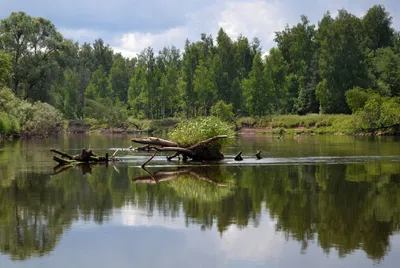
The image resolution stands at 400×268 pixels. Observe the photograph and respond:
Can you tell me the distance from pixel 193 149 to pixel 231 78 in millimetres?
90743

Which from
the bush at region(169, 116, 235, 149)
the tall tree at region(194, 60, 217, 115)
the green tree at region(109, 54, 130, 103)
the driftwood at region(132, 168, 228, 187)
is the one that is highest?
the green tree at region(109, 54, 130, 103)

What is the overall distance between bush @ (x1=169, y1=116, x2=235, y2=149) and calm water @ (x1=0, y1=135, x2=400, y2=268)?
7153 mm

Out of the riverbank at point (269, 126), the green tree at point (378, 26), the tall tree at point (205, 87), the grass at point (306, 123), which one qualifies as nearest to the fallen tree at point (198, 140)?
the riverbank at point (269, 126)

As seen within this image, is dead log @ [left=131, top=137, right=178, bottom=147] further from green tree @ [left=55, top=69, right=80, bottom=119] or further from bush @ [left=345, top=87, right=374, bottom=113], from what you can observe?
green tree @ [left=55, top=69, right=80, bottom=119]

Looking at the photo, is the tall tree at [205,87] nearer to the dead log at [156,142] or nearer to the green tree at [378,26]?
the green tree at [378,26]

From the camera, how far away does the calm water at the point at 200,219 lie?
14656 mm

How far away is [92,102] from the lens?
136 m

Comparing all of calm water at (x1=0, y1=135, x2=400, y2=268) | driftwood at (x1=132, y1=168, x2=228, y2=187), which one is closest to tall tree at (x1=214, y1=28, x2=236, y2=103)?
driftwood at (x1=132, y1=168, x2=228, y2=187)

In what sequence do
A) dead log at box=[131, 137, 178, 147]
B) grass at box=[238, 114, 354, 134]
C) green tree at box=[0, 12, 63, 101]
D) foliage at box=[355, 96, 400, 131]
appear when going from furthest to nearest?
1. green tree at box=[0, 12, 63, 101]
2. grass at box=[238, 114, 354, 134]
3. foliage at box=[355, 96, 400, 131]
4. dead log at box=[131, 137, 178, 147]

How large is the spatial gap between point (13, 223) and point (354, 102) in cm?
8565

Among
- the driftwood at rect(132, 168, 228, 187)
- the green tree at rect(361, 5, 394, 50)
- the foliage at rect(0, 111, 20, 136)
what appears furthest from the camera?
the green tree at rect(361, 5, 394, 50)

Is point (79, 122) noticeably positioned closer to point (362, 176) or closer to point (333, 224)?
point (362, 176)

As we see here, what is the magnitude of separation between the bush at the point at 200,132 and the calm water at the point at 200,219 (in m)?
7.15

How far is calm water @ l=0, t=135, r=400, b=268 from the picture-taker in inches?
577
